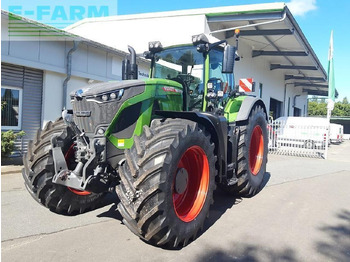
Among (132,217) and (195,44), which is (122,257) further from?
(195,44)

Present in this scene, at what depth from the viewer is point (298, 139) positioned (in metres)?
13.9

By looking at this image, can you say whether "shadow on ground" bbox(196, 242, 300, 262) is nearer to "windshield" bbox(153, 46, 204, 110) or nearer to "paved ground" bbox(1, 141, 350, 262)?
"paved ground" bbox(1, 141, 350, 262)

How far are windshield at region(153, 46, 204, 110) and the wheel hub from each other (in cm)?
139

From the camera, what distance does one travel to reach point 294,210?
4871 millimetres

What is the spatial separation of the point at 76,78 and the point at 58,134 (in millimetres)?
6401

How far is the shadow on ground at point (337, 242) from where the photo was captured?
3293 millimetres

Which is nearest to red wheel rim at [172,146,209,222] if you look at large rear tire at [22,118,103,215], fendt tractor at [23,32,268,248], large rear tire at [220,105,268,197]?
fendt tractor at [23,32,268,248]

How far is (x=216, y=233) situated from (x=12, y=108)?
6.97 m

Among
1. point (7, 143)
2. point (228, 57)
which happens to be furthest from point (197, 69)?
point (7, 143)

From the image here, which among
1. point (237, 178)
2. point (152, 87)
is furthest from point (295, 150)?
point (152, 87)

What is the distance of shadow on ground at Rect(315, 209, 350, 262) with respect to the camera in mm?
3293

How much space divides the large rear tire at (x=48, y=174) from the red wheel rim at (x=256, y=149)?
329 cm

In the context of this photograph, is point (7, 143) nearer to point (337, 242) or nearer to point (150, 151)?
point (150, 151)

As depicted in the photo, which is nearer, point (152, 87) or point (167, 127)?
point (167, 127)
